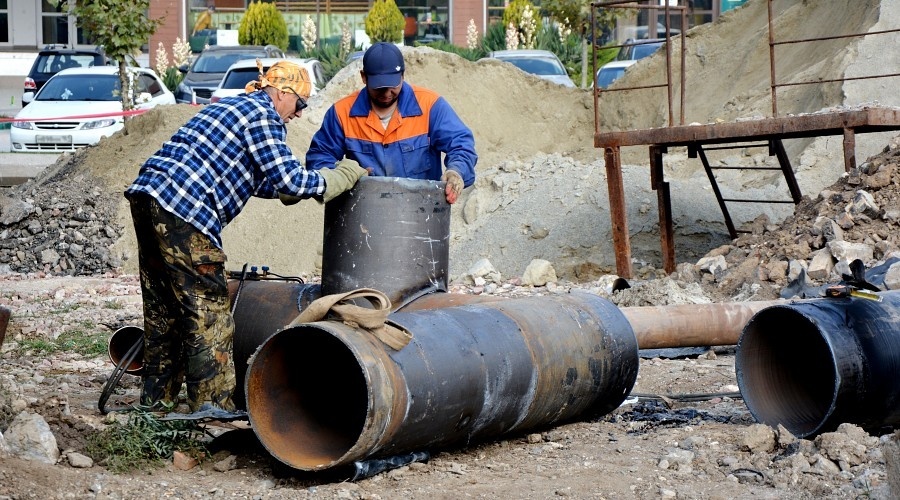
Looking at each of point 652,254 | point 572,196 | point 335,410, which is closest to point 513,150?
point 572,196

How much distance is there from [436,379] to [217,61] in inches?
802

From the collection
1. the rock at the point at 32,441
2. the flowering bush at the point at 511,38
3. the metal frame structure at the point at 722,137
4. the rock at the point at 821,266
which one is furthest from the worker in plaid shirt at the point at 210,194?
the flowering bush at the point at 511,38

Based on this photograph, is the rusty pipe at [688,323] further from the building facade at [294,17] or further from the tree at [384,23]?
the building facade at [294,17]

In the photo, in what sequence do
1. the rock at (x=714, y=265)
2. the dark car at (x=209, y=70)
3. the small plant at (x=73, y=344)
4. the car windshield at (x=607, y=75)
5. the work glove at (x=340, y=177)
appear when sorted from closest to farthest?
1. the work glove at (x=340, y=177)
2. the small plant at (x=73, y=344)
3. the rock at (x=714, y=265)
4. the car windshield at (x=607, y=75)
5. the dark car at (x=209, y=70)

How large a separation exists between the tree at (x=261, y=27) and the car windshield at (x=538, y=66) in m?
9.81

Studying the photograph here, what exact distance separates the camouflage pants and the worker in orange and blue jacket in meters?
1.17

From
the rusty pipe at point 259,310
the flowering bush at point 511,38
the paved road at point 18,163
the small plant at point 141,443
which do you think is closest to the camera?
the small plant at point 141,443

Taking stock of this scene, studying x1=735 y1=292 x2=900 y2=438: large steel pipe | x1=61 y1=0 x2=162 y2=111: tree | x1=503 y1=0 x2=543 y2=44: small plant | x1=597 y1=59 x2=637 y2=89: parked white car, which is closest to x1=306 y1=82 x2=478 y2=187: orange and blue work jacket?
x1=735 y1=292 x2=900 y2=438: large steel pipe

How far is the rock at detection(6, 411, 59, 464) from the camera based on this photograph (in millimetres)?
4633

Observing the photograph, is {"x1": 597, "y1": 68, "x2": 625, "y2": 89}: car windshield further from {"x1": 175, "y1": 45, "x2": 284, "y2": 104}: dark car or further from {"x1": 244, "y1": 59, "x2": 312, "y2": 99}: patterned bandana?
{"x1": 244, "y1": 59, "x2": 312, "y2": 99}: patterned bandana

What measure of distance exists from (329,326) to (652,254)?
8.47 m

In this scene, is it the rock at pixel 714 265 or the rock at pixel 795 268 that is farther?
the rock at pixel 714 265

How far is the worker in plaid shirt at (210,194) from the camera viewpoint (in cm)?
502

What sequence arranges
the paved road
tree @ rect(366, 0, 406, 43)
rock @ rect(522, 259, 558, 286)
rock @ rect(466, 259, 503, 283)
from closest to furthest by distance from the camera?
rock @ rect(522, 259, 558, 286) < rock @ rect(466, 259, 503, 283) < the paved road < tree @ rect(366, 0, 406, 43)
